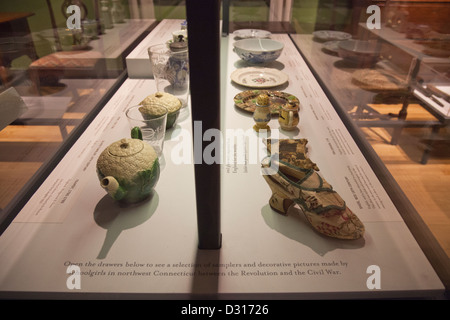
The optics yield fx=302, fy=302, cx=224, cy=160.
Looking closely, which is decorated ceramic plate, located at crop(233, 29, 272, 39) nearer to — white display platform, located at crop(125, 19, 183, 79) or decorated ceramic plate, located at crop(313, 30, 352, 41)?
decorated ceramic plate, located at crop(313, 30, 352, 41)

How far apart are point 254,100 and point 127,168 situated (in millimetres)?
591

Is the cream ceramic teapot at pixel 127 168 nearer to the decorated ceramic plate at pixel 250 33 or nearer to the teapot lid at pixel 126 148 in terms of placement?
the teapot lid at pixel 126 148

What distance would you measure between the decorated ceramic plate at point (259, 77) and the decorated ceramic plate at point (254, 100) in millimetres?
63

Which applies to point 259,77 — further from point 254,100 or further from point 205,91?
point 205,91

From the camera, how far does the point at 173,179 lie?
2.38 feet

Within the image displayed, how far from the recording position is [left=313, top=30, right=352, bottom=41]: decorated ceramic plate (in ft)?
4.84

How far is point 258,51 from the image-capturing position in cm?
122

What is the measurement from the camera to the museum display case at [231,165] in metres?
0.49

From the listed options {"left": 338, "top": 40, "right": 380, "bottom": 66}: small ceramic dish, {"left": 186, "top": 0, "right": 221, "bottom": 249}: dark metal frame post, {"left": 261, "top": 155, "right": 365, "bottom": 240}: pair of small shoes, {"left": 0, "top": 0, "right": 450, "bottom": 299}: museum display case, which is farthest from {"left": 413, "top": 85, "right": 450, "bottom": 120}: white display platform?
{"left": 186, "top": 0, "right": 221, "bottom": 249}: dark metal frame post

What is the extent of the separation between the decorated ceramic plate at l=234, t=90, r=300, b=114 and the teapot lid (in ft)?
1.56

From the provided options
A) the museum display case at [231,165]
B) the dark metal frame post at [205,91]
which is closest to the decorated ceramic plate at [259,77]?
the museum display case at [231,165]
